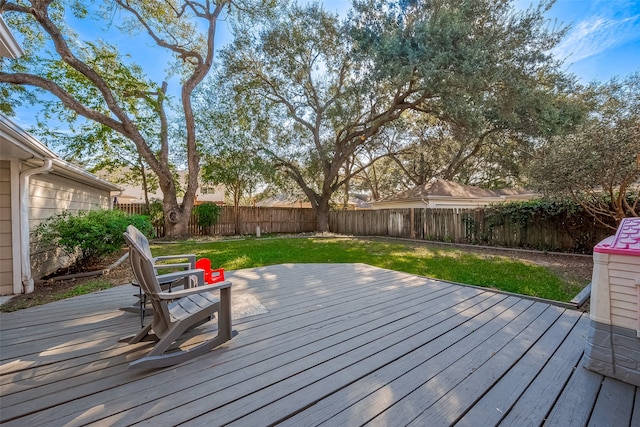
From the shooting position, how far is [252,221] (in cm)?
1482

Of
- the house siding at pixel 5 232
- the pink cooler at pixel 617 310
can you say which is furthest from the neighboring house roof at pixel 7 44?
the pink cooler at pixel 617 310

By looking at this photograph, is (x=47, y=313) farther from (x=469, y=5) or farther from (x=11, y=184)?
(x=469, y=5)

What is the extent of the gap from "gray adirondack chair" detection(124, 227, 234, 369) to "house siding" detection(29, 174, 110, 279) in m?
4.01

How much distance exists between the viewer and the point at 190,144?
1102cm

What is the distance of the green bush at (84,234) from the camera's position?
4.52m

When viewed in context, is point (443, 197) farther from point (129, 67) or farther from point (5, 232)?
point (129, 67)

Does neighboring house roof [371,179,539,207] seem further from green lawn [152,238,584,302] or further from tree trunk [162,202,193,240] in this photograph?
tree trunk [162,202,193,240]

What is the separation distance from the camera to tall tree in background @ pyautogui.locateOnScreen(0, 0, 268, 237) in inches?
353

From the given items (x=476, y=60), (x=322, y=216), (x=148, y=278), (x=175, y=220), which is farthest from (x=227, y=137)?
(x=148, y=278)

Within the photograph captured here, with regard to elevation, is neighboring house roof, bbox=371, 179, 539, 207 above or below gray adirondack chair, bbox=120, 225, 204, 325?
above

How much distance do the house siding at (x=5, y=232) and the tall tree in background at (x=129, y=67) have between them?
5.75 m

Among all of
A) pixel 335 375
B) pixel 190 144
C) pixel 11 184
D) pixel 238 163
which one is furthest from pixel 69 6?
pixel 335 375

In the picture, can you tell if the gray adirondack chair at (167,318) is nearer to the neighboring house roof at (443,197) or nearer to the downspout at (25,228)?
the downspout at (25,228)

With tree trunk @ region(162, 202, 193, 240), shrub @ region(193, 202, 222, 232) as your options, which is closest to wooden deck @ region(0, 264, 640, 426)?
tree trunk @ region(162, 202, 193, 240)
